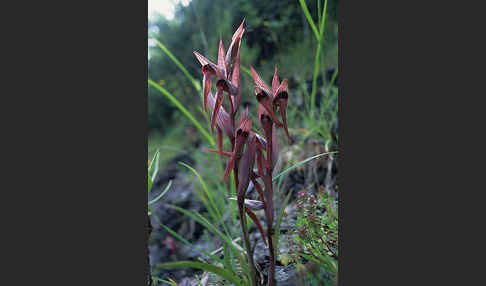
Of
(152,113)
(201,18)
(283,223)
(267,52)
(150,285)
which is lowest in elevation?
(150,285)

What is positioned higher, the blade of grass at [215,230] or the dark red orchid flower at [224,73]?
the dark red orchid flower at [224,73]

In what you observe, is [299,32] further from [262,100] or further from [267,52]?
[262,100]

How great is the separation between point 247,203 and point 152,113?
57.5 inches

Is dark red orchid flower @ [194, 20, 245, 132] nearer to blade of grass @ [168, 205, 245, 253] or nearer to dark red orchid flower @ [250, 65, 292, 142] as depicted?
dark red orchid flower @ [250, 65, 292, 142]

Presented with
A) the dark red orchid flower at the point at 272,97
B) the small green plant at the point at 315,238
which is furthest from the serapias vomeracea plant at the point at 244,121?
the small green plant at the point at 315,238

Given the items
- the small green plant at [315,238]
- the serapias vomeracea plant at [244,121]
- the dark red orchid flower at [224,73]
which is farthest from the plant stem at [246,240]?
the dark red orchid flower at [224,73]

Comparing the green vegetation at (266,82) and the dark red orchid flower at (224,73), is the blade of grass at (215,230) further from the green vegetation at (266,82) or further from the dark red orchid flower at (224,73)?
the dark red orchid flower at (224,73)

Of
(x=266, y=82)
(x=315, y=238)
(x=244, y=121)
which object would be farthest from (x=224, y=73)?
(x=315, y=238)

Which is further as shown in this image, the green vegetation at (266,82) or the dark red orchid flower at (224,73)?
the green vegetation at (266,82)

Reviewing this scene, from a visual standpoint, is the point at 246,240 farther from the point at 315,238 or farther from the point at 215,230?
the point at 315,238

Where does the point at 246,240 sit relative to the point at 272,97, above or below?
below
